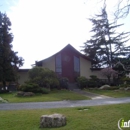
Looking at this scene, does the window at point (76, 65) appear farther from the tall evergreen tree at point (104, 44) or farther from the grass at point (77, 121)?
the grass at point (77, 121)

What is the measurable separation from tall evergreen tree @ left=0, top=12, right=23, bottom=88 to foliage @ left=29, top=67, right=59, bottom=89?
3603mm

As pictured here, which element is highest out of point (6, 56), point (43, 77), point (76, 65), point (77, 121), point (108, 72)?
point (6, 56)

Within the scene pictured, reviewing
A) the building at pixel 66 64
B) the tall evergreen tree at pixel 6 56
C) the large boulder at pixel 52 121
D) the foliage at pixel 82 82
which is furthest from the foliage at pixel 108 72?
the large boulder at pixel 52 121

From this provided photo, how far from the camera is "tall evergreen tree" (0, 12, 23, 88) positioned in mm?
26578

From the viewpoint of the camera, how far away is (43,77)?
24547mm

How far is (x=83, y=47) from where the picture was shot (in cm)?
4078

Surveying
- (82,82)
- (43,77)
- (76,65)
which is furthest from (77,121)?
(76,65)

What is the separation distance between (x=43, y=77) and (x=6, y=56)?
6.26 metres

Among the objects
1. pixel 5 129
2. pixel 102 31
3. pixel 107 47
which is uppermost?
pixel 102 31

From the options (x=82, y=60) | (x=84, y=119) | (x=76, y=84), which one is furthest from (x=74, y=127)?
(x=82, y=60)

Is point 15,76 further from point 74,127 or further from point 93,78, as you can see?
point 74,127

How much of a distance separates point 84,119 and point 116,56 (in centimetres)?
3267

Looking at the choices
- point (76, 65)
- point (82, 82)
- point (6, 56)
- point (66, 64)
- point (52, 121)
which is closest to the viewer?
point (52, 121)

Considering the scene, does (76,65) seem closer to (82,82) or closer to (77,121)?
(82,82)
